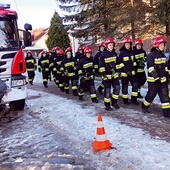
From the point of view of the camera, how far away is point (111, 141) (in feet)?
18.3

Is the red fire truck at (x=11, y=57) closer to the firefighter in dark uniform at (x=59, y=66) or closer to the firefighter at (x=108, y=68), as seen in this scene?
the firefighter at (x=108, y=68)

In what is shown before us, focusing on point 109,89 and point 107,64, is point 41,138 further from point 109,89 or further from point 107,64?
point 107,64

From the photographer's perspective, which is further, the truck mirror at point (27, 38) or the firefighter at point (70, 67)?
the firefighter at point (70, 67)

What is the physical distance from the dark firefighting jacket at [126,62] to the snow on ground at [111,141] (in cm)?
114

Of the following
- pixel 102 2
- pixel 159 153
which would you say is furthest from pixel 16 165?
pixel 102 2

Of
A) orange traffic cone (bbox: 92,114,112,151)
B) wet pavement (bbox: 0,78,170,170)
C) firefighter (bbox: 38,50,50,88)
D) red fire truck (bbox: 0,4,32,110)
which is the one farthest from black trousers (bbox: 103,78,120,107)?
firefighter (bbox: 38,50,50,88)

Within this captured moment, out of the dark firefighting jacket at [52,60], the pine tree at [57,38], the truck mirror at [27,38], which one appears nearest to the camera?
the truck mirror at [27,38]

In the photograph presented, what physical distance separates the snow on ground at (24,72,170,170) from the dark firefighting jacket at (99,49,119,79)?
105 cm

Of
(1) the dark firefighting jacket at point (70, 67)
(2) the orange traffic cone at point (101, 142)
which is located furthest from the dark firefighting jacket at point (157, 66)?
(1) the dark firefighting jacket at point (70, 67)

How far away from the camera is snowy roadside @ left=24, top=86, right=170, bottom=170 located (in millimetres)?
4594

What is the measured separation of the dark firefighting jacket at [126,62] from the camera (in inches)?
339

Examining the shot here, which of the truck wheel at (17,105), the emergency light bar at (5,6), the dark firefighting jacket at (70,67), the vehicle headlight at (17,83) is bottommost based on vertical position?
the truck wheel at (17,105)

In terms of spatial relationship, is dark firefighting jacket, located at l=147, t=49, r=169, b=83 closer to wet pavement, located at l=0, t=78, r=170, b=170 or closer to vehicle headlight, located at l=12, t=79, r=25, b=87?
wet pavement, located at l=0, t=78, r=170, b=170

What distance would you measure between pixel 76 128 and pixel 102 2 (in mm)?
13357
